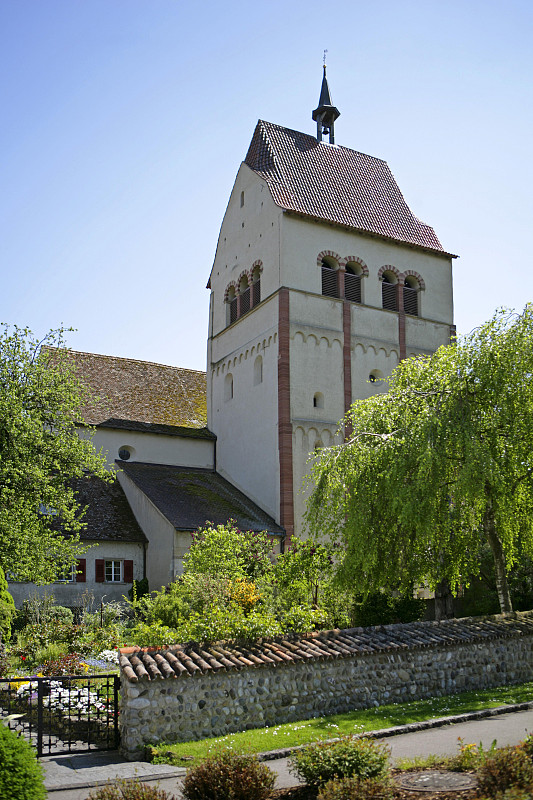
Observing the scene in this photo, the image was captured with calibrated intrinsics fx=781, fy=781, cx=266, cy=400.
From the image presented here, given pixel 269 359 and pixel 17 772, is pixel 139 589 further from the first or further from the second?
pixel 17 772

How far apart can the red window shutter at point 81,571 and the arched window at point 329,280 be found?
1456 cm

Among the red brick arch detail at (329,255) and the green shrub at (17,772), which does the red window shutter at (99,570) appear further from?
the green shrub at (17,772)

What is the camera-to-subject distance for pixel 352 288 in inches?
1336

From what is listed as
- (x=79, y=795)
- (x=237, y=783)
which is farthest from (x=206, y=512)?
(x=237, y=783)

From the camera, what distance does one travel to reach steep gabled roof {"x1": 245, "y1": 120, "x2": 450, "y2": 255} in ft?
112

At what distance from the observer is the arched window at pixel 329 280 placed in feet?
108

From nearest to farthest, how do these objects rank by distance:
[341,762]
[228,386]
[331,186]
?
[341,762] → [331,186] → [228,386]

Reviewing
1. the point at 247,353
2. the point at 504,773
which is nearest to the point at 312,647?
the point at 504,773

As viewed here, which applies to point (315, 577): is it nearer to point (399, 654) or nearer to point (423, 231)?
point (399, 654)

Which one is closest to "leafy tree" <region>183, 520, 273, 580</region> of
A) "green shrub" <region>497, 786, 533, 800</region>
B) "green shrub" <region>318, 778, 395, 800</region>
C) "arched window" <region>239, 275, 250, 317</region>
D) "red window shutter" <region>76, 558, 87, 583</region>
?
"red window shutter" <region>76, 558, 87, 583</region>

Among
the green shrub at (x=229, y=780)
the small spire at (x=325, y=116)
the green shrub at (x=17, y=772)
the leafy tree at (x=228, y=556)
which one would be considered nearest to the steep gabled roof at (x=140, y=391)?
the leafy tree at (x=228, y=556)

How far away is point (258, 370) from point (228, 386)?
3.13 metres

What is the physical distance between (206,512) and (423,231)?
17.5 meters

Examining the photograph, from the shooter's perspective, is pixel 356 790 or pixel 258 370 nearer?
pixel 356 790
